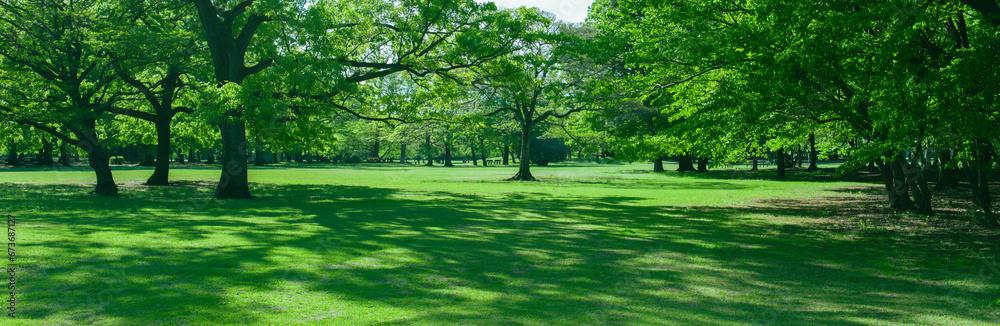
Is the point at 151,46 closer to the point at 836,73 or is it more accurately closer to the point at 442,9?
the point at 442,9

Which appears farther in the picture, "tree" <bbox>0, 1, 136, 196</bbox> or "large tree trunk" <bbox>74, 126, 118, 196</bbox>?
"large tree trunk" <bbox>74, 126, 118, 196</bbox>

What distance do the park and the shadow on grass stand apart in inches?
1.9

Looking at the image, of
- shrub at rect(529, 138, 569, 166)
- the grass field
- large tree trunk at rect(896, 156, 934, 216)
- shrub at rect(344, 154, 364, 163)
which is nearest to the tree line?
large tree trunk at rect(896, 156, 934, 216)

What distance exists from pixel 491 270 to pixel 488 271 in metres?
0.08

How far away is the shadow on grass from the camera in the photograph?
514 cm

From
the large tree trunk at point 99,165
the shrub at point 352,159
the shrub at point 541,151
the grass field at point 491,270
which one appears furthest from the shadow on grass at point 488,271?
the shrub at point 352,159

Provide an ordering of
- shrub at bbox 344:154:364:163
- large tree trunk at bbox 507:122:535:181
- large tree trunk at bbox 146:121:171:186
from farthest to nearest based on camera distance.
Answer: shrub at bbox 344:154:364:163 < large tree trunk at bbox 507:122:535:181 < large tree trunk at bbox 146:121:171:186

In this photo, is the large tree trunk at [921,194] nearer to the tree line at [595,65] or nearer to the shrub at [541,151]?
the tree line at [595,65]

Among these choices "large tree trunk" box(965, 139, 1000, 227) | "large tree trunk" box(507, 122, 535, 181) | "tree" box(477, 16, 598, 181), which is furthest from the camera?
"large tree trunk" box(507, 122, 535, 181)

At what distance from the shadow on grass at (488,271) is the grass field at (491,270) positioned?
1.2 inches

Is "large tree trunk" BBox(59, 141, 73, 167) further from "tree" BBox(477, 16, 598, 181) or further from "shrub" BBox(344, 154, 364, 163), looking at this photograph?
"tree" BBox(477, 16, 598, 181)

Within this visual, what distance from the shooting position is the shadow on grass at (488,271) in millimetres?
5145

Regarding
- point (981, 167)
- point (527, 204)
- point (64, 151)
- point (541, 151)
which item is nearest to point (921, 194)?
point (981, 167)

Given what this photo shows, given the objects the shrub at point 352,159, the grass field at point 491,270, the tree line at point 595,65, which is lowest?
the grass field at point 491,270
